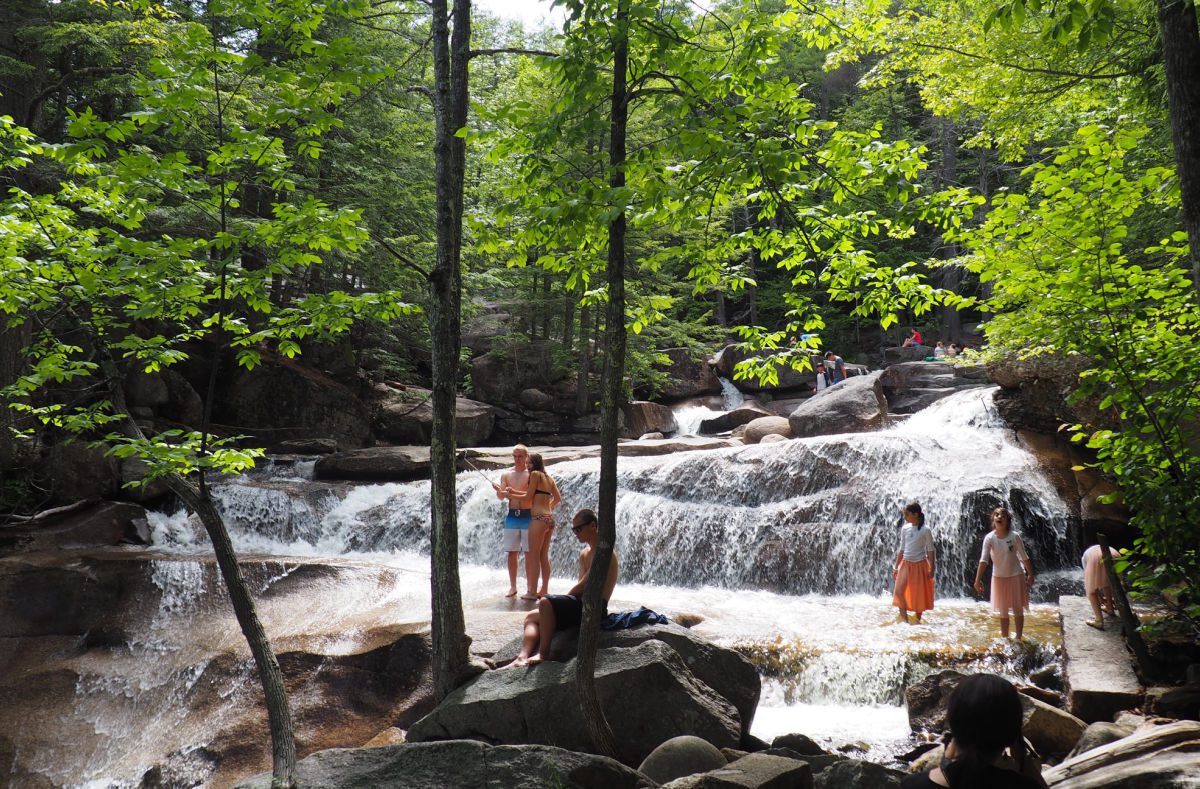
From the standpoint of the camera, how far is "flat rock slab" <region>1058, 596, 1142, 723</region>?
6.39 meters

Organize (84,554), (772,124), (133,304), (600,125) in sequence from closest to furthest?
(772,124)
(600,125)
(133,304)
(84,554)

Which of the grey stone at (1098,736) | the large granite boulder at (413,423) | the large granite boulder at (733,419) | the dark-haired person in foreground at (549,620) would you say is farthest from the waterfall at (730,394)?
the grey stone at (1098,736)

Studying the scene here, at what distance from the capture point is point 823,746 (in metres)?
6.59

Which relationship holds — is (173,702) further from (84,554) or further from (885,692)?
(885,692)

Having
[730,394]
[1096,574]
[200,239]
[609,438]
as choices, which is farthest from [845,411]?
[200,239]

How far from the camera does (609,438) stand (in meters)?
5.12

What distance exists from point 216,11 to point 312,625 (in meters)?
7.10

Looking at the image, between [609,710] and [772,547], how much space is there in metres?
7.14

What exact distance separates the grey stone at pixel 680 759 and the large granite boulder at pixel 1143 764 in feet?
6.57

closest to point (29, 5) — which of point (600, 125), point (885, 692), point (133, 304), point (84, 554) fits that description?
point (84, 554)

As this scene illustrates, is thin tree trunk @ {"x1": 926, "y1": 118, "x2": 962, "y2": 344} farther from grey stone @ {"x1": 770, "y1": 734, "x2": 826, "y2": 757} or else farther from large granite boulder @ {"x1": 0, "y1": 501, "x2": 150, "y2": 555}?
large granite boulder @ {"x1": 0, "y1": 501, "x2": 150, "y2": 555}

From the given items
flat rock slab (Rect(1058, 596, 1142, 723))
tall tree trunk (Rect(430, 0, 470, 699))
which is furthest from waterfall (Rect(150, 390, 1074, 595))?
tall tree trunk (Rect(430, 0, 470, 699))

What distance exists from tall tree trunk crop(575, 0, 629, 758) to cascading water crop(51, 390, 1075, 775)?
268 centimetres

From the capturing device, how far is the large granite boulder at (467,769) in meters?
4.13
